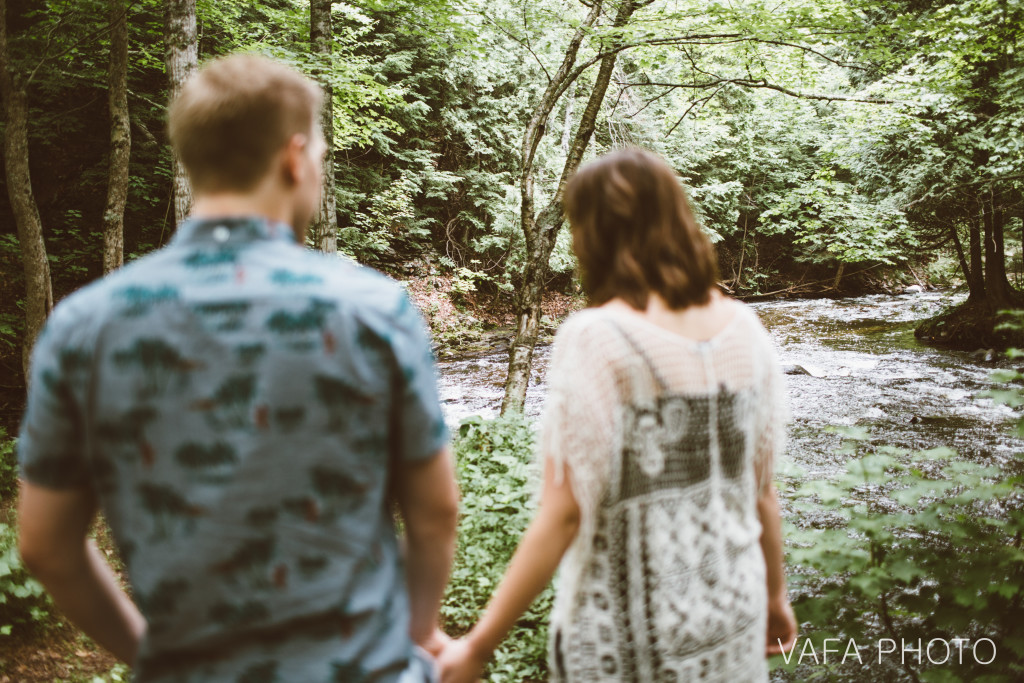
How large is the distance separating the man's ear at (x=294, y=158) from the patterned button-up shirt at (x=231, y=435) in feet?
0.37

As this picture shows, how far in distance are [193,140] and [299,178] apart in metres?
0.17

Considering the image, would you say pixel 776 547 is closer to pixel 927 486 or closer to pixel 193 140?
pixel 193 140

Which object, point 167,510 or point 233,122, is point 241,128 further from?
point 167,510

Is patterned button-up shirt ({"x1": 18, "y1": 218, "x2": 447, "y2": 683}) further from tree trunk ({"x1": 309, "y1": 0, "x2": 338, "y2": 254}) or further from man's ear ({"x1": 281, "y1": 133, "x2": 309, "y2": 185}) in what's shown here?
tree trunk ({"x1": 309, "y1": 0, "x2": 338, "y2": 254})

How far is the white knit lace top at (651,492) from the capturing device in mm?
1310

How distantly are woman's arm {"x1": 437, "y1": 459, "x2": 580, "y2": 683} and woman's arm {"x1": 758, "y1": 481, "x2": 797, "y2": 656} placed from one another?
55 cm

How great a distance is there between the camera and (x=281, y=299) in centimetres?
93

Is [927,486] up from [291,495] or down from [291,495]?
down

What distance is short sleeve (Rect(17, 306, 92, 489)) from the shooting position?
3.02 feet

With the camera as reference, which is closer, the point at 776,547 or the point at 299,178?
the point at 299,178

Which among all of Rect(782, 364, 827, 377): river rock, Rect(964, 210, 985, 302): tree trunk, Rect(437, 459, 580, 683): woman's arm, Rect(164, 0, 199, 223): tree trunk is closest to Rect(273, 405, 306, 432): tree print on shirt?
Rect(437, 459, 580, 683): woman's arm

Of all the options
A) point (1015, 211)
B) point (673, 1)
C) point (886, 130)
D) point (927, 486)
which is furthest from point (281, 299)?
point (1015, 211)

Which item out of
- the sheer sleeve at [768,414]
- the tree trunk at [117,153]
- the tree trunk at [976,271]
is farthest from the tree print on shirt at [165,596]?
the tree trunk at [976,271]

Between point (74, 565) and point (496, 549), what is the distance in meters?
3.30
